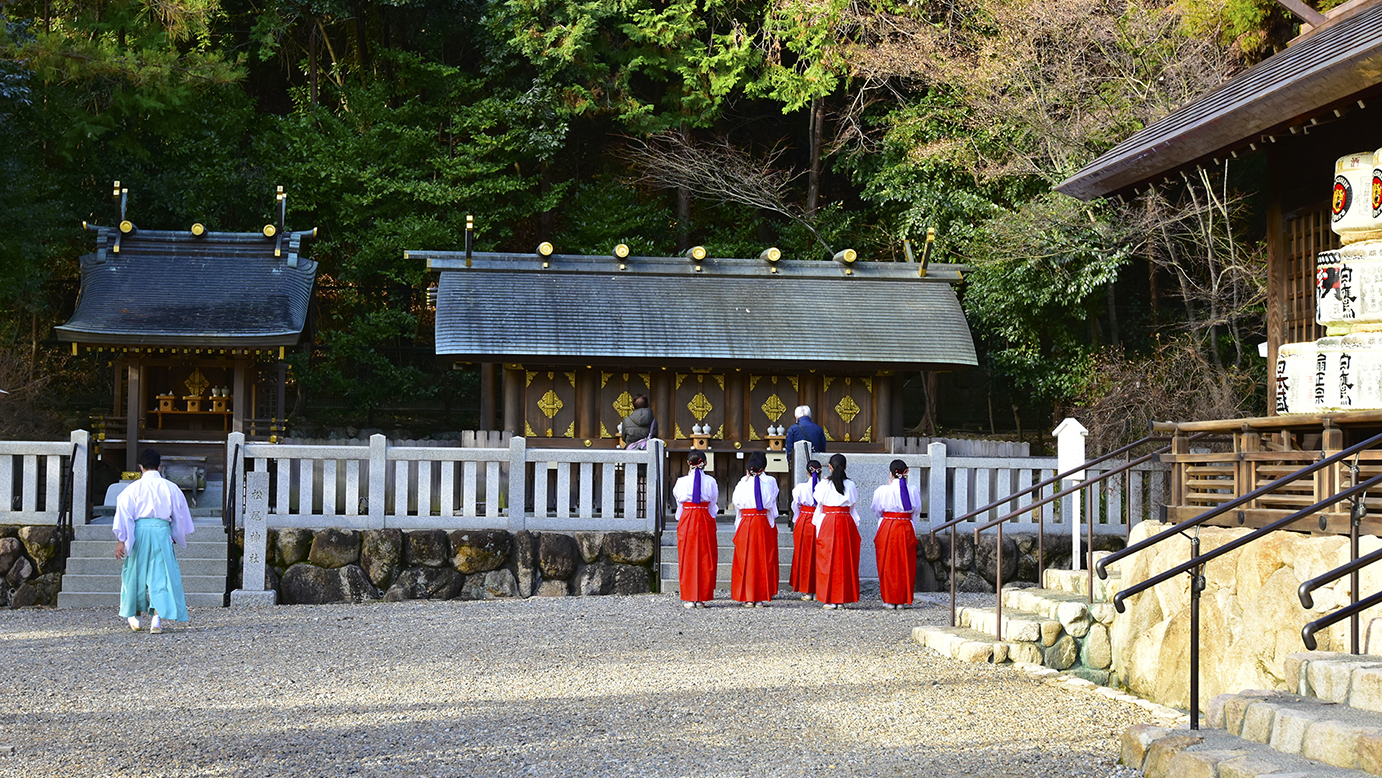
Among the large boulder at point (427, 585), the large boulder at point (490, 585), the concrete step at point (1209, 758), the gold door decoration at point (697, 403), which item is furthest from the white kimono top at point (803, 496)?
the concrete step at point (1209, 758)

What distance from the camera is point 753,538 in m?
11.0

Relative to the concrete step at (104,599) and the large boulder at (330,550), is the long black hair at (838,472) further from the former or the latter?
the concrete step at (104,599)

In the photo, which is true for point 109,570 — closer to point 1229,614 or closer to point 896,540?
point 896,540

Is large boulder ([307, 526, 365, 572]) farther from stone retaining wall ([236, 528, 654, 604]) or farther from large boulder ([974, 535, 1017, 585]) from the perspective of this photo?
large boulder ([974, 535, 1017, 585])

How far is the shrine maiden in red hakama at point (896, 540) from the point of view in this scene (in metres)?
11.0

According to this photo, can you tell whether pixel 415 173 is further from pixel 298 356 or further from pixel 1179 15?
pixel 1179 15

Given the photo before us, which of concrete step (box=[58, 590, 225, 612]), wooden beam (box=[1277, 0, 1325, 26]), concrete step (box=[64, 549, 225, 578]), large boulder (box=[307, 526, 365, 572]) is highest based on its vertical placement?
wooden beam (box=[1277, 0, 1325, 26])

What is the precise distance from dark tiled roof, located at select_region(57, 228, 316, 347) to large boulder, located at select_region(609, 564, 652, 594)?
6.48 m

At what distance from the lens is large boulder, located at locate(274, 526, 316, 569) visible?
11516 millimetres

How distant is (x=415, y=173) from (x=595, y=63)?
3910 mm

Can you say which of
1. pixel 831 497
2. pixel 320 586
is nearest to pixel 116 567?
pixel 320 586

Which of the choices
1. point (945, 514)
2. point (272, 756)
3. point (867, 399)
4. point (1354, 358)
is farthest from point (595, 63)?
point (272, 756)

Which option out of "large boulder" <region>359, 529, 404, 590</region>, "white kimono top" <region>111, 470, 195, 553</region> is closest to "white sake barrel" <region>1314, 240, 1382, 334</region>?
"large boulder" <region>359, 529, 404, 590</region>

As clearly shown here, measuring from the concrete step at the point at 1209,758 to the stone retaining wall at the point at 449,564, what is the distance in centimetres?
702
